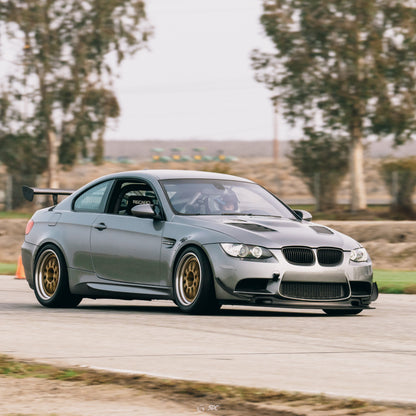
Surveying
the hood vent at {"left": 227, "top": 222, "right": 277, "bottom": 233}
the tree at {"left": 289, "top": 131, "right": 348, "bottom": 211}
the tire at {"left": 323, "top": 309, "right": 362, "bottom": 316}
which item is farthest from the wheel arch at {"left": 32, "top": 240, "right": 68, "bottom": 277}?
the tree at {"left": 289, "top": 131, "right": 348, "bottom": 211}

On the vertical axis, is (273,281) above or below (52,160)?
below

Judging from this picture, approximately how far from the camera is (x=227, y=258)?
11.1m

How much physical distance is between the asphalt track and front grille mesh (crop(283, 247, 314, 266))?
2.00 feet

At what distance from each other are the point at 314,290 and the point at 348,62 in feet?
111

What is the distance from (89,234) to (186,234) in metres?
1.70

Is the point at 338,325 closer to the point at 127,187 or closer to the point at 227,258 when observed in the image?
the point at 227,258

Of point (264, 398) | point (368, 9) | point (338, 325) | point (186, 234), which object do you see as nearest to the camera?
point (264, 398)

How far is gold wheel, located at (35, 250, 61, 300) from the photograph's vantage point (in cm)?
1312

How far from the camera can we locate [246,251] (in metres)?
11.2

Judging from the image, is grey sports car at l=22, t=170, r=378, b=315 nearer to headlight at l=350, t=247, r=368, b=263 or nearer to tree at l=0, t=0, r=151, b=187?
headlight at l=350, t=247, r=368, b=263

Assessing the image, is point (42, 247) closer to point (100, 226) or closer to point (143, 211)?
point (100, 226)

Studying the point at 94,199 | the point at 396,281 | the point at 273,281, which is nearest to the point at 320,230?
the point at 273,281

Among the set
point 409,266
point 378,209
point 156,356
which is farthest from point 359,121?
point 156,356

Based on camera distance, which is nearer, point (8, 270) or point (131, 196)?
point (131, 196)
